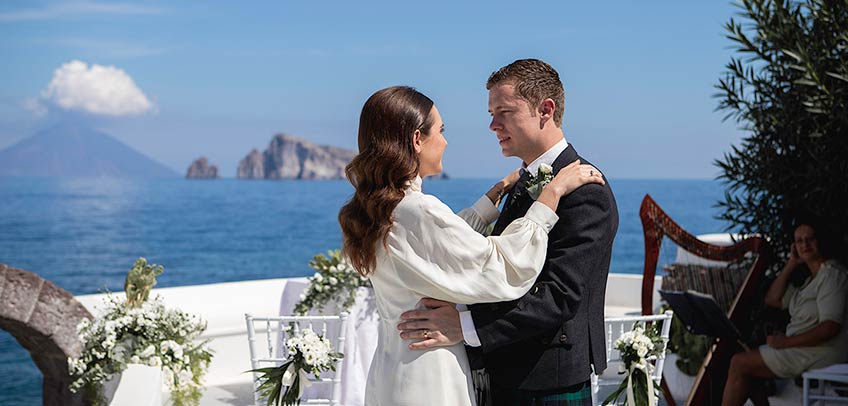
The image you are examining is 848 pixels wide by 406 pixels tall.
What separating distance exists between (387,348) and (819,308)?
406 centimetres

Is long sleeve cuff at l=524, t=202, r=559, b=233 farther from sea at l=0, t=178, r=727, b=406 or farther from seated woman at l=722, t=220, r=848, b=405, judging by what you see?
sea at l=0, t=178, r=727, b=406

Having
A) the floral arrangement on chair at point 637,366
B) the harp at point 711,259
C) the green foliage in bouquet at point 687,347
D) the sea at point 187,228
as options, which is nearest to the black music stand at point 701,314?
the harp at point 711,259

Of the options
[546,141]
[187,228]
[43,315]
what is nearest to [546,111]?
[546,141]

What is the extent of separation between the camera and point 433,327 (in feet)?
8.49

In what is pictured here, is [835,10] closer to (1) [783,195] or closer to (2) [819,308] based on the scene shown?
(1) [783,195]

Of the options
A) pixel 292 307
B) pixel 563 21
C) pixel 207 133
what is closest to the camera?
pixel 292 307

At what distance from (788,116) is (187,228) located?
57.3 m

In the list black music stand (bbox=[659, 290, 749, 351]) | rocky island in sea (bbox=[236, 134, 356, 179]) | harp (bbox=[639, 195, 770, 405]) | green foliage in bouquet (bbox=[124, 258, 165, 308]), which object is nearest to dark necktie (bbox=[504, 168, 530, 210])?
black music stand (bbox=[659, 290, 749, 351])

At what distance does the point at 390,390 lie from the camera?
2.65m

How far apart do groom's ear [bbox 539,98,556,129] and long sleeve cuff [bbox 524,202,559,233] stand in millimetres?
318

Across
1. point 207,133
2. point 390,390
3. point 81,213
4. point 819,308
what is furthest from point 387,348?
point 207,133

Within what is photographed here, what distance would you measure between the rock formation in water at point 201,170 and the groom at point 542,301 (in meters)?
68.8

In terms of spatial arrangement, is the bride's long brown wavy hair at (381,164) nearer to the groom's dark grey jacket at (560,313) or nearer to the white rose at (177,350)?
the groom's dark grey jacket at (560,313)

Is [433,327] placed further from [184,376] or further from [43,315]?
[43,315]
